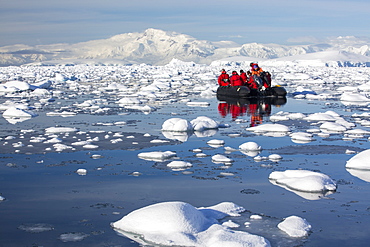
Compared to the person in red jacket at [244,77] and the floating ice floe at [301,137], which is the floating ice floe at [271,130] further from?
the person in red jacket at [244,77]

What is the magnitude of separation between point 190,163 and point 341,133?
3959 millimetres

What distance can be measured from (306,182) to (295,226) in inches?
55.8

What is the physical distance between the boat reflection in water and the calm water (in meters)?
3.55

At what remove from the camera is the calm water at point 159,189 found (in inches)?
173

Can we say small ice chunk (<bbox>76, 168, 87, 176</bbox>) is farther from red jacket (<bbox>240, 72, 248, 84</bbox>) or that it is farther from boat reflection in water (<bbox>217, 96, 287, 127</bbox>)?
red jacket (<bbox>240, 72, 248, 84</bbox>)

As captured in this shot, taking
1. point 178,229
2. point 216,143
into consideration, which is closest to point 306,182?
point 178,229

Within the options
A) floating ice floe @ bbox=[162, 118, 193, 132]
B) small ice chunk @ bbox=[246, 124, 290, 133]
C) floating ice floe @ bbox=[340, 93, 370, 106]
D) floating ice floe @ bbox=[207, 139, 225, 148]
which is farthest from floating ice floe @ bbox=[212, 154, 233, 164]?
floating ice floe @ bbox=[340, 93, 370, 106]

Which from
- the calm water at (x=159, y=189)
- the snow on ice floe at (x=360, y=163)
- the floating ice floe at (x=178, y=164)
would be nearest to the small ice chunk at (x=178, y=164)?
the floating ice floe at (x=178, y=164)

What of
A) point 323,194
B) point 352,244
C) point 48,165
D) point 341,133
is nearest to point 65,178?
point 48,165

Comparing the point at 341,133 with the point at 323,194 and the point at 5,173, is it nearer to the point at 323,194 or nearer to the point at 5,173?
the point at 323,194

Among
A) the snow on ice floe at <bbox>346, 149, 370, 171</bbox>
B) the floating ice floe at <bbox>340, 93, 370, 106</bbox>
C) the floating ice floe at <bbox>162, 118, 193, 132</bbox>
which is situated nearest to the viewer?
the snow on ice floe at <bbox>346, 149, 370, 171</bbox>

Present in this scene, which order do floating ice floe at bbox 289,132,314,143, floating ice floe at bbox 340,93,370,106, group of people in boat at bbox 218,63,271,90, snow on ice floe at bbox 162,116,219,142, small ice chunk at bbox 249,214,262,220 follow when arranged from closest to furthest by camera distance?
1. small ice chunk at bbox 249,214,262,220
2. floating ice floe at bbox 289,132,314,143
3. snow on ice floe at bbox 162,116,219,142
4. floating ice floe at bbox 340,93,370,106
5. group of people in boat at bbox 218,63,271,90

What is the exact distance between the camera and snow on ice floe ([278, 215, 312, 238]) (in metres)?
4.27

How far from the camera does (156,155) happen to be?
7406 mm
